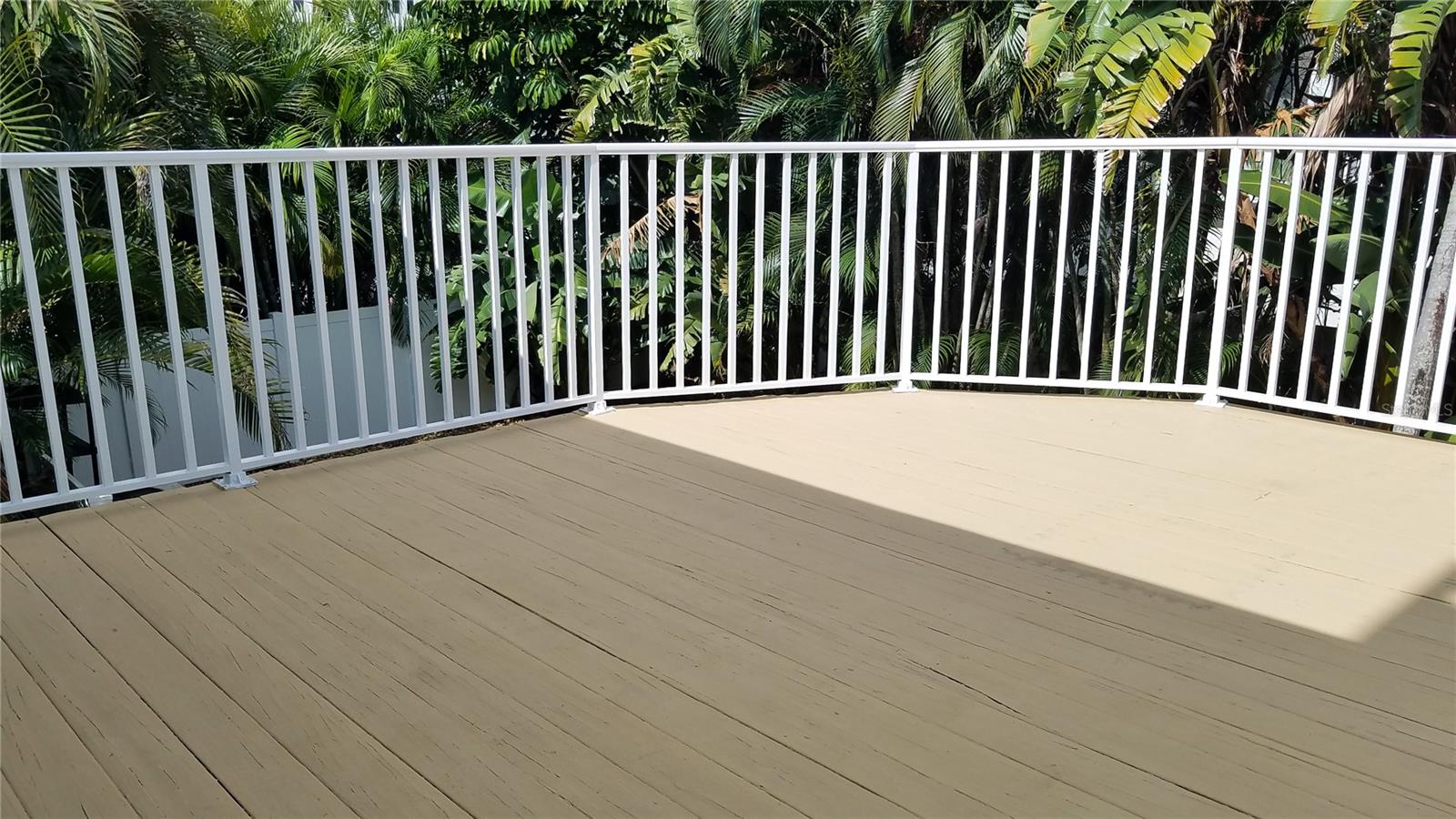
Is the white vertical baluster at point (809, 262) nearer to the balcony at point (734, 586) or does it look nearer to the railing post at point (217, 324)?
the balcony at point (734, 586)

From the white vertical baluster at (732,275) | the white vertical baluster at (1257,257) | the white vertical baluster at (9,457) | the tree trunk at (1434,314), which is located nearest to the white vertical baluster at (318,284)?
the white vertical baluster at (9,457)

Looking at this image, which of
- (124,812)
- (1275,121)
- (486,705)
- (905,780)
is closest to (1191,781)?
(905,780)

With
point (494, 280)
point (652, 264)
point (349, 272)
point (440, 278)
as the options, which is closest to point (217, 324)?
point (349, 272)

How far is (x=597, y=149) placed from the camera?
3.73 m

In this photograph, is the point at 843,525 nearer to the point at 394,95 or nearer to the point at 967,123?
the point at 967,123

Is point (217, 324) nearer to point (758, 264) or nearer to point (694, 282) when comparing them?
point (758, 264)

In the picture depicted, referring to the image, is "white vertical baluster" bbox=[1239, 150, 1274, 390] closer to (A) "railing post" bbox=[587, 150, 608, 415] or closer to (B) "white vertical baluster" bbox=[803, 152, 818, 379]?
(B) "white vertical baluster" bbox=[803, 152, 818, 379]

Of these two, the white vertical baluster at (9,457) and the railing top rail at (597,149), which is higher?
the railing top rail at (597,149)

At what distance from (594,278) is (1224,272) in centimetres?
222

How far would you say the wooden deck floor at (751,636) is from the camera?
71.4 inches

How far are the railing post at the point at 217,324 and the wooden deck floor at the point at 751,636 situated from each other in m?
0.13

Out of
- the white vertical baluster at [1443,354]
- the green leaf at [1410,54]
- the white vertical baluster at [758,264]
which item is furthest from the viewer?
the green leaf at [1410,54]

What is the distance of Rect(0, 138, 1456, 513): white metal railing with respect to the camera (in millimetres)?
3342

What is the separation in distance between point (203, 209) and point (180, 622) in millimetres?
1180
